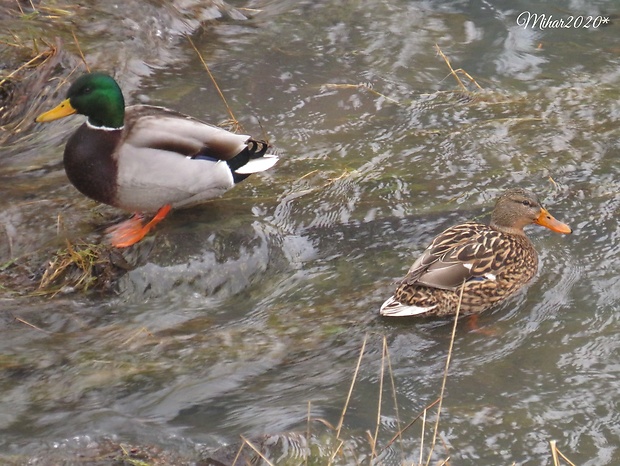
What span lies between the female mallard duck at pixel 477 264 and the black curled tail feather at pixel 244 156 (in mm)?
1430

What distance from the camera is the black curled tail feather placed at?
6.35 m

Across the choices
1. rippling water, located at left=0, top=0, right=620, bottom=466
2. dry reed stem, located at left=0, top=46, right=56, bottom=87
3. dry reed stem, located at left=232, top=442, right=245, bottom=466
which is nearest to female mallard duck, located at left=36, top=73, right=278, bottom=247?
rippling water, located at left=0, top=0, right=620, bottom=466

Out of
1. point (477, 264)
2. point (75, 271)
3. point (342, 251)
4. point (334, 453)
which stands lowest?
point (75, 271)

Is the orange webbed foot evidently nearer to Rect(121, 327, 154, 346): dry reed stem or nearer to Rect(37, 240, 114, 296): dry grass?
Rect(37, 240, 114, 296): dry grass

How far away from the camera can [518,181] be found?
657 centimetres

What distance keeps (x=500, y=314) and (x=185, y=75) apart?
3650 millimetres

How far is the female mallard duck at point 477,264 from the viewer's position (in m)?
5.29

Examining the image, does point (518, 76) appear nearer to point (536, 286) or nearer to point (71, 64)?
point (536, 286)

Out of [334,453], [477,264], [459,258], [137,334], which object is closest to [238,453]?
[334,453]

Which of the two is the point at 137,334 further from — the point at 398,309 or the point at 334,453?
the point at 334,453

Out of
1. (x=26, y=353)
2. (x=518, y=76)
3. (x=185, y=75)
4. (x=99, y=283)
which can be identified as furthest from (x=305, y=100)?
(x=26, y=353)

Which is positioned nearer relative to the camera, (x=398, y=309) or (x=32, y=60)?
(x=398, y=309)

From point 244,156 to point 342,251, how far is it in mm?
929

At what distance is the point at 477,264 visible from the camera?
556 cm
